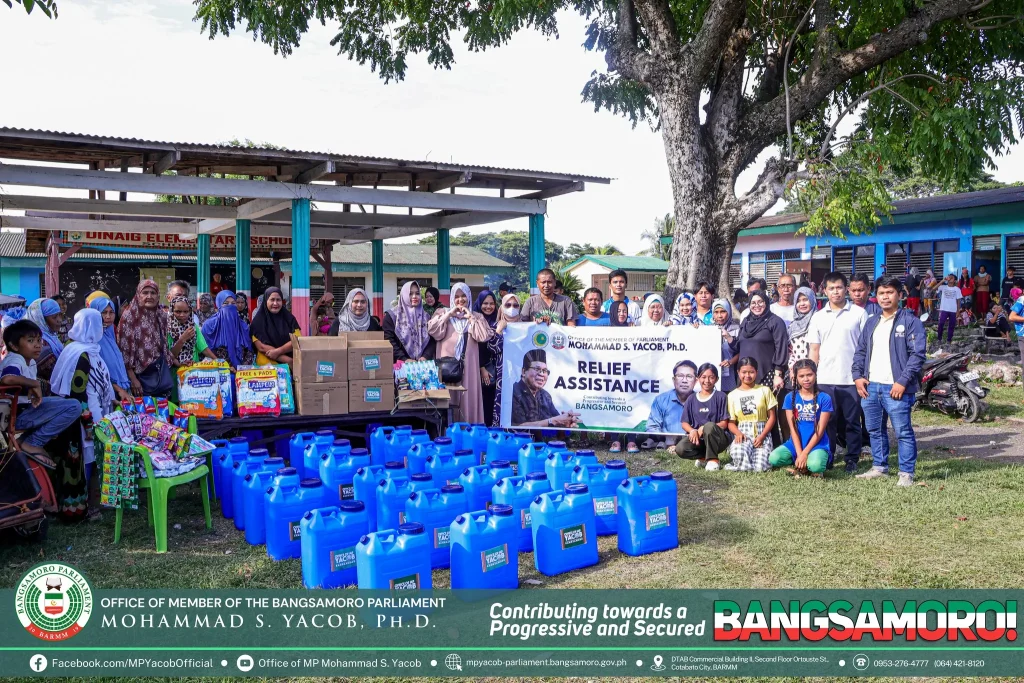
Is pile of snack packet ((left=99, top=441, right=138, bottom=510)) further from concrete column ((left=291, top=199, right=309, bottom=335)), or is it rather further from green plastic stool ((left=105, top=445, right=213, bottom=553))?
concrete column ((left=291, top=199, right=309, bottom=335))

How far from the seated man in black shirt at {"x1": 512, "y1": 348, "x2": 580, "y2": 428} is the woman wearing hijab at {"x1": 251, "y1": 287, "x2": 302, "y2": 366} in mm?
2384

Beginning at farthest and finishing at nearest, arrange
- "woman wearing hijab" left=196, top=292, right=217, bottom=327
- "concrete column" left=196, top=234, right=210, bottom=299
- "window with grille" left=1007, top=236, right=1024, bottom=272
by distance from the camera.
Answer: "window with grille" left=1007, top=236, right=1024, bottom=272
"concrete column" left=196, top=234, right=210, bottom=299
"woman wearing hijab" left=196, top=292, right=217, bottom=327

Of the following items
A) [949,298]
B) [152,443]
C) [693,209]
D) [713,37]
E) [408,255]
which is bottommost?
[152,443]

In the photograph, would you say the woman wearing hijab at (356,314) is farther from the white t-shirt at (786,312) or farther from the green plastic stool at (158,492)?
the white t-shirt at (786,312)

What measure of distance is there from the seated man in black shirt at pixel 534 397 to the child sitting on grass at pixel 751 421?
1846 mm

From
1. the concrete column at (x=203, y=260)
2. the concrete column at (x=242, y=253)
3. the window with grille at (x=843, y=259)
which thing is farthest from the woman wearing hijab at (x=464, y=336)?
the window with grille at (x=843, y=259)

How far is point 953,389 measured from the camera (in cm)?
934

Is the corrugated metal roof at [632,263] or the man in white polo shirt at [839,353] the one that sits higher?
the corrugated metal roof at [632,263]

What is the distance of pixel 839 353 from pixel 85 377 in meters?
6.07

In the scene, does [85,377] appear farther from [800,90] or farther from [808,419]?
[800,90]

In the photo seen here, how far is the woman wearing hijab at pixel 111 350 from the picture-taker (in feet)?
19.6

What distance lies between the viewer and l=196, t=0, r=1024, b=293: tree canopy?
1099cm

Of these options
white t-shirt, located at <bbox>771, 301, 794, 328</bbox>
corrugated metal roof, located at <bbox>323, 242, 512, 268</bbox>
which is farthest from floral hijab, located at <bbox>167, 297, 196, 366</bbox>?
A: corrugated metal roof, located at <bbox>323, 242, 512, 268</bbox>

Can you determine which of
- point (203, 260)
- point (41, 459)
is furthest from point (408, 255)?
point (41, 459)
